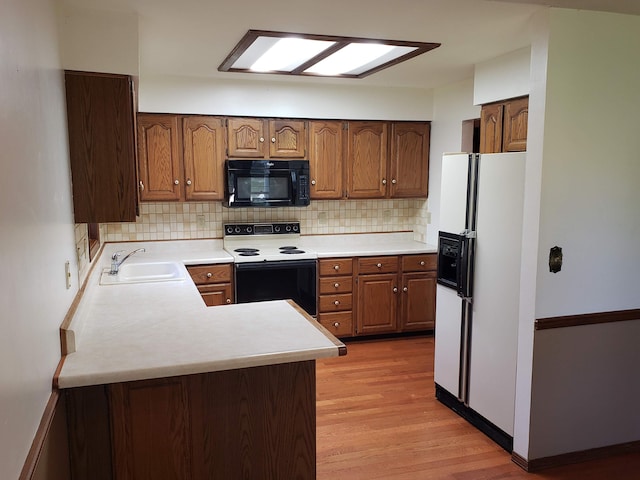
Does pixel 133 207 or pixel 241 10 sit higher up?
pixel 241 10

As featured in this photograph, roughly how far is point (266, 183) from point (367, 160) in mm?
1008

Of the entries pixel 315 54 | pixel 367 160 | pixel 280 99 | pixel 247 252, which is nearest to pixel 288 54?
pixel 315 54

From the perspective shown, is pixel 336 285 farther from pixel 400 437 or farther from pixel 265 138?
pixel 400 437

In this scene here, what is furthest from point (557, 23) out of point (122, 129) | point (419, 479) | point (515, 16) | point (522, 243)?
point (419, 479)

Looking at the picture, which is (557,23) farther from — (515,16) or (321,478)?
(321,478)

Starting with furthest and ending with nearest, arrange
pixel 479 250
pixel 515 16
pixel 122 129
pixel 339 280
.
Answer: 1. pixel 339 280
2. pixel 479 250
3. pixel 515 16
4. pixel 122 129

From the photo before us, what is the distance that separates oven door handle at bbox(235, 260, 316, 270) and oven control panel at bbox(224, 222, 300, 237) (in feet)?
1.76

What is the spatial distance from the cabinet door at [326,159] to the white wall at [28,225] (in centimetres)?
287

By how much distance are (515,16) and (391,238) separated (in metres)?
2.99

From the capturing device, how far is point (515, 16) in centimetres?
261

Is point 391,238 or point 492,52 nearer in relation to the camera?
point 492,52

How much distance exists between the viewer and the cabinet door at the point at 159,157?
14.0ft

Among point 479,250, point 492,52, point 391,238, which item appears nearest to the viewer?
point 479,250

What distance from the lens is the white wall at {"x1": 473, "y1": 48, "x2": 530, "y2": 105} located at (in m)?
3.18
